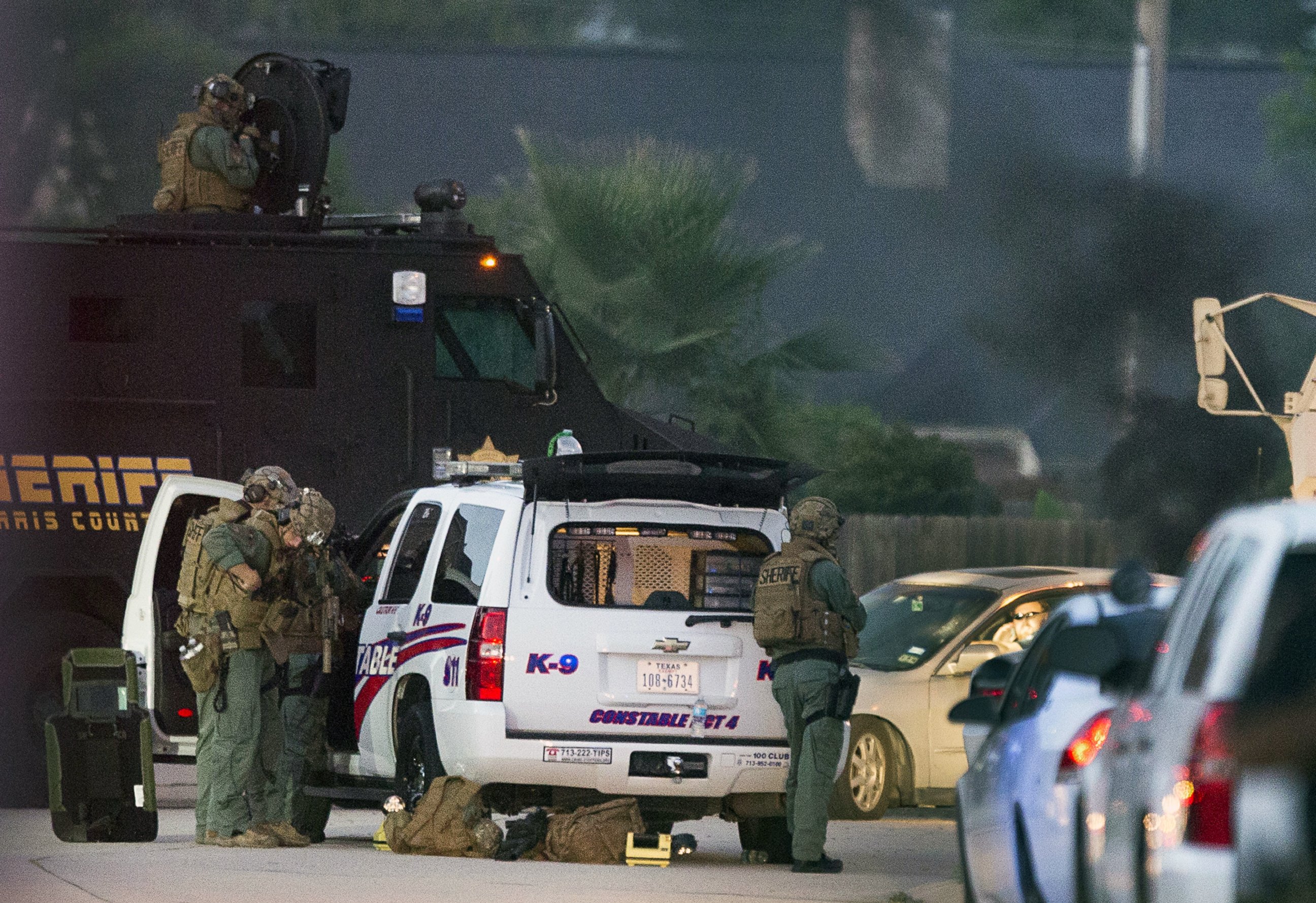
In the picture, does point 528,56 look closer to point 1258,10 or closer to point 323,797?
point 1258,10

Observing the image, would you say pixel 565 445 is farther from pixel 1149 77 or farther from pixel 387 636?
pixel 1149 77

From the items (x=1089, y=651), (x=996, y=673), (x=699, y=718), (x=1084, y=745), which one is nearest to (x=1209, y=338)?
(x=699, y=718)

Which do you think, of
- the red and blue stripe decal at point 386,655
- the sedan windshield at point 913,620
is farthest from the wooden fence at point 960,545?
the red and blue stripe decal at point 386,655

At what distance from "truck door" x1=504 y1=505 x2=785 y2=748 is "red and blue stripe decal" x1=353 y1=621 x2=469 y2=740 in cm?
40

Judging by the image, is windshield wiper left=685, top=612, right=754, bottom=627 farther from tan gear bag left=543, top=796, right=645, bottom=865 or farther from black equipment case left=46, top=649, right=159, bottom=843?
black equipment case left=46, top=649, right=159, bottom=843

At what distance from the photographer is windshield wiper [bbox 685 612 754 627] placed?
38.8 ft

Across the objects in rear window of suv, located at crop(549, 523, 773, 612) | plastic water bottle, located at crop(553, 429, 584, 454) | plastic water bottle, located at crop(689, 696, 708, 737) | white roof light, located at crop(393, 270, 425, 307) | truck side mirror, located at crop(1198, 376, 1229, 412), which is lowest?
plastic water bottle, located at crop(689, 696, 708, 737)

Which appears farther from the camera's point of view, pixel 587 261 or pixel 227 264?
pixel 587 261

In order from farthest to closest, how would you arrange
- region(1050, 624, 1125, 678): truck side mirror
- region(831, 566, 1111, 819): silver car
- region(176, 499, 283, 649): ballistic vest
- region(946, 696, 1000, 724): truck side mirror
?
region(831, 566, 1111, 819): silver car < region(176, 499, 283, 649): ballistic vest < region(946, 696, 1000, 724): truck side mirror < region(1050, 624, 1125, 678): truck side mirror

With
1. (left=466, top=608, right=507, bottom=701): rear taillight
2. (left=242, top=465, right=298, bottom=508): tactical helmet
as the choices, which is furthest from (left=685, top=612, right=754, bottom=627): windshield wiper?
(left=242, top=465, right=298, bottom=508): tactical helmet

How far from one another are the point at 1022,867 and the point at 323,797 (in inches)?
227

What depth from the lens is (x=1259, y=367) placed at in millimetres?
35406

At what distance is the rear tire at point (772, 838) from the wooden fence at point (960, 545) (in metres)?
22.7

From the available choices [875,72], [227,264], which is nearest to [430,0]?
[875,72]
